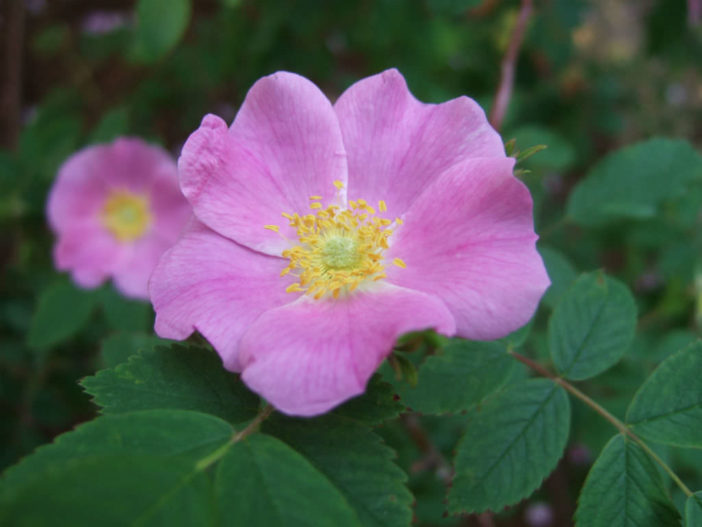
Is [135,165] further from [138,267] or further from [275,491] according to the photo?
[275,491]

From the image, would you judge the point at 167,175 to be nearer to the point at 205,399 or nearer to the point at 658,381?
the point at 205,399

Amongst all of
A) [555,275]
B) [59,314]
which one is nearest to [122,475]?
[555,275]

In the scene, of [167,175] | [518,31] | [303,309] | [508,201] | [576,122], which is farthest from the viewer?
[576,122]

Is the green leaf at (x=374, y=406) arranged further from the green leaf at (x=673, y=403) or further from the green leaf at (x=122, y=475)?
the green leaf at (x=673, y=403)

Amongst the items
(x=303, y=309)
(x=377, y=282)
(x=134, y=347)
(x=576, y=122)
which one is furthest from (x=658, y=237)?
(x=134, y=347)

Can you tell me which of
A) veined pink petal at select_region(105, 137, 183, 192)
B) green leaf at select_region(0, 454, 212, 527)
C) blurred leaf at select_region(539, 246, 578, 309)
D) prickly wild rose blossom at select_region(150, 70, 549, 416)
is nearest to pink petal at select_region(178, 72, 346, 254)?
prickly wild rose blossom at select_region(150, 70, 549, 416)

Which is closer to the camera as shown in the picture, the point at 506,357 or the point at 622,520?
the point at 622,520

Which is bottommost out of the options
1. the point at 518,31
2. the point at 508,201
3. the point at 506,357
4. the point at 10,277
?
the point at 10,277
